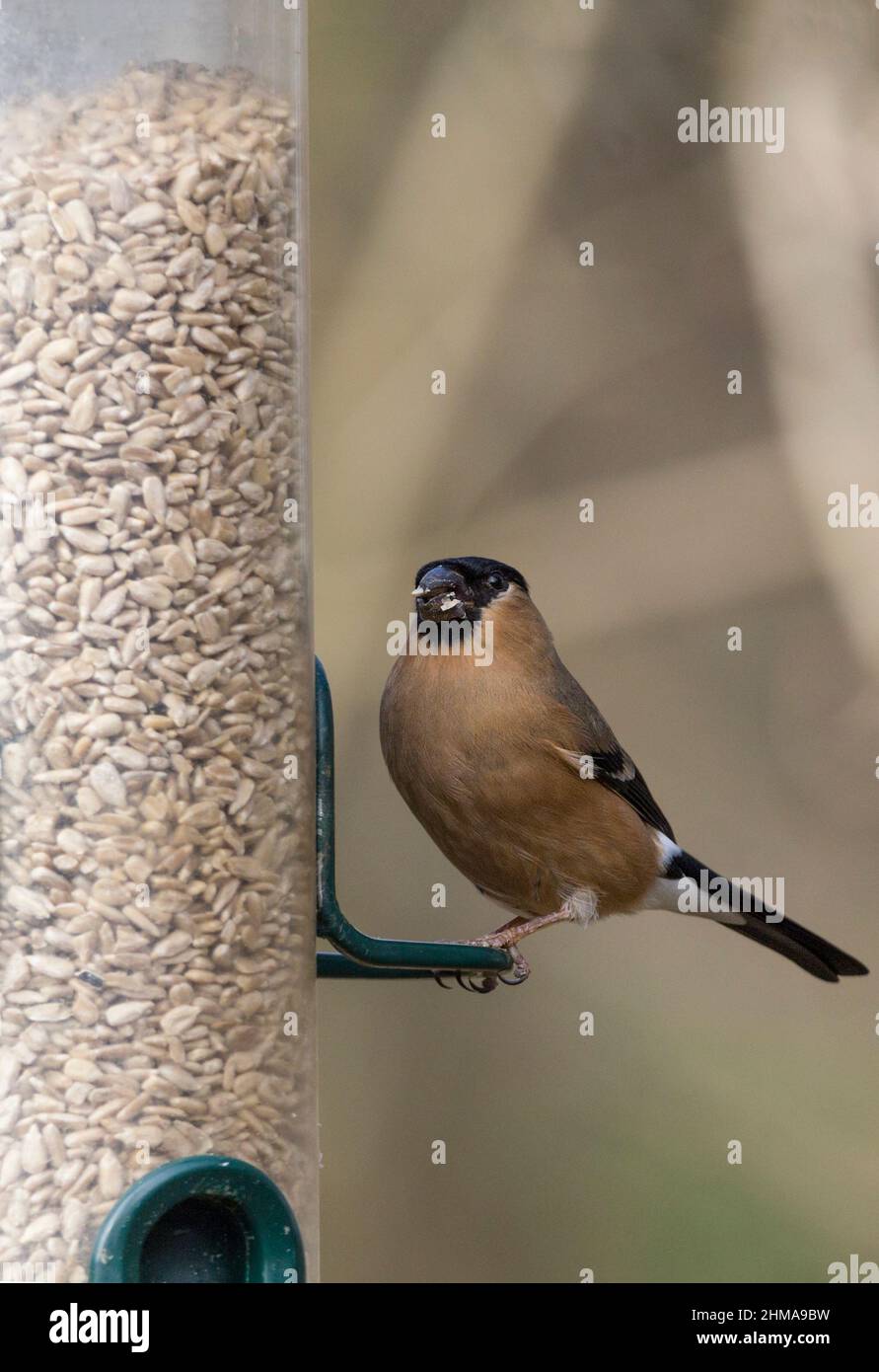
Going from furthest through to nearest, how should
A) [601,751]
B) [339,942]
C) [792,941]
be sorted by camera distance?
[792,941], [601,751], [339,942]

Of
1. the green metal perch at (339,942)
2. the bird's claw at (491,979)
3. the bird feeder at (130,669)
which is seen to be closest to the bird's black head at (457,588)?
the bird's claw at (491,979)

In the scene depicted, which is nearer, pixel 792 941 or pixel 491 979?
pixel 491 979

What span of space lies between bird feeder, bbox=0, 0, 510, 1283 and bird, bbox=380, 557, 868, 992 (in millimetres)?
1310

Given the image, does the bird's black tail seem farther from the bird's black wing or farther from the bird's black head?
the bird's black head

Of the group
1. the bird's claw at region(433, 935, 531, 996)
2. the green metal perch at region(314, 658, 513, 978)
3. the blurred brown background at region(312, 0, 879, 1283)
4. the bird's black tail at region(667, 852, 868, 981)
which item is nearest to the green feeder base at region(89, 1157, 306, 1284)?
the green metal perch at region(314, 658, 513, 978)

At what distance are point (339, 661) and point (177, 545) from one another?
3.76m

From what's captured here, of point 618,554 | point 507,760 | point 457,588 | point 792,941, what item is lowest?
point 792,941

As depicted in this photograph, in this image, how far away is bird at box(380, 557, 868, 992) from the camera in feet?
14.5

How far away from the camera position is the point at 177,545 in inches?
120

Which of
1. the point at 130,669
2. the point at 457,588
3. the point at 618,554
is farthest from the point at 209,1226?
the point at 618,554

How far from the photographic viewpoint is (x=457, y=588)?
455cm

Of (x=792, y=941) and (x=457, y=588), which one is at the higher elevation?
(x=457, y=588)

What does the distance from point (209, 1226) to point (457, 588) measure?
195cm

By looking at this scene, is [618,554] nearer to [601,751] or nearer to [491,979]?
[601,751]
